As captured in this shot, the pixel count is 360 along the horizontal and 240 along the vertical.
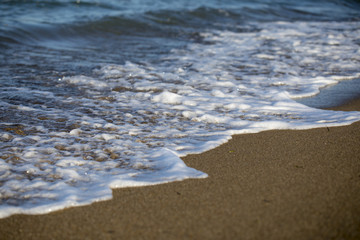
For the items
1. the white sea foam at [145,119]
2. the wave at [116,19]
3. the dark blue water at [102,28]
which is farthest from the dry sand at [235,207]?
the wave at [116,19]

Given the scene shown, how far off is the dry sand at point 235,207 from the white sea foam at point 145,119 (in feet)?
0.38

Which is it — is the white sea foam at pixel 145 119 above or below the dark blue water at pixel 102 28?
below

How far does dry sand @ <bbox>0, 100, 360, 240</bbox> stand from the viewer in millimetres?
1522

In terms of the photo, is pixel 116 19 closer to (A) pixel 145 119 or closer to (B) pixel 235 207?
(A) pixel 145 119

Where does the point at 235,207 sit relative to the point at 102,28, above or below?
below

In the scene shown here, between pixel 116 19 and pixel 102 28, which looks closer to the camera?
pixel 102 28

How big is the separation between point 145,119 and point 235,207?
144 cm

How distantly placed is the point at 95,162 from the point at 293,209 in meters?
1.18

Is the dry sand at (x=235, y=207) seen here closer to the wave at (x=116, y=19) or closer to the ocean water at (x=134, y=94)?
the ocean water at (x=134, y=94)

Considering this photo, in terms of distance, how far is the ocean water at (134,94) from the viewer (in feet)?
6.83

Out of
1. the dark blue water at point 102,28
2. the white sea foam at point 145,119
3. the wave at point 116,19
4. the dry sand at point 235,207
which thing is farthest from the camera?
the wave at point 116,19

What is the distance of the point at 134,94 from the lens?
364 centimetres

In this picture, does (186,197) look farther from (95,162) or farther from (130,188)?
(95,162)

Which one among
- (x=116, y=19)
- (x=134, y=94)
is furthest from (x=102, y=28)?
(x=134, y=94)
